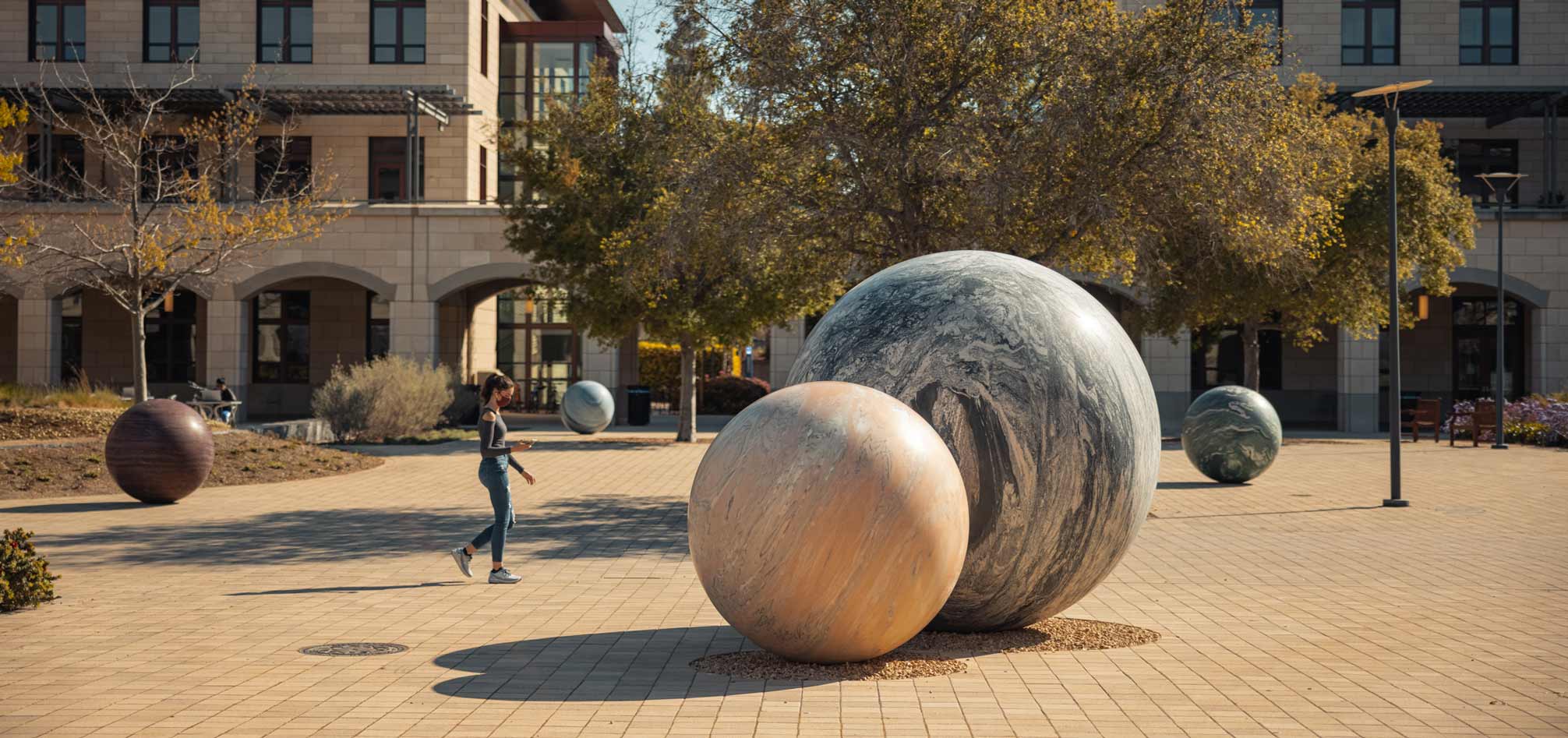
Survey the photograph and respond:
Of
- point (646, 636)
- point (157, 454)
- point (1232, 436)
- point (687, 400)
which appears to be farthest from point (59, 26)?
point (646, 636)

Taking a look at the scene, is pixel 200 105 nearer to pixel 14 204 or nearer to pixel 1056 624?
pixel 14 204

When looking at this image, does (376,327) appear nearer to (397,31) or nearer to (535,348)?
(535,348)

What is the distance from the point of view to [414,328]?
119 ft

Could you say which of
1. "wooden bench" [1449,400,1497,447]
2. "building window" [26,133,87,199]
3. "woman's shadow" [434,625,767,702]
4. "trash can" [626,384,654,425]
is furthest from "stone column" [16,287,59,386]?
"wooden bench" [1449,400,1497,447]

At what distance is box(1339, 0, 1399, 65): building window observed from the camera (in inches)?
1587

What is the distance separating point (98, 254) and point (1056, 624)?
1091 inches

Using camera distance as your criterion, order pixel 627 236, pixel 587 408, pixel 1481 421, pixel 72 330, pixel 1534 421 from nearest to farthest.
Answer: pixel 627 236 → pixel 1481 421 → pixel 1534 421 → pixel 587 408 → pixel 72 330

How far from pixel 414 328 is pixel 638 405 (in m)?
6.47

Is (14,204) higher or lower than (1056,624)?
higher

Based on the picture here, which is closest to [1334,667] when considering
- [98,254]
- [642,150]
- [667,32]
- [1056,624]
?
[1056,624]

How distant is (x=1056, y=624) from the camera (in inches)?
352

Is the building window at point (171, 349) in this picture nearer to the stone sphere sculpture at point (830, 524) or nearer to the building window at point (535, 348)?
the building window at point (535, 348)

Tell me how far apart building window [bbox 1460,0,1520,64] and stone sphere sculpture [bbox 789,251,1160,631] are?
38177 millimetres

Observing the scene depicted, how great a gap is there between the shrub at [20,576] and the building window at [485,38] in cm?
3401
